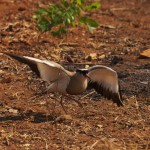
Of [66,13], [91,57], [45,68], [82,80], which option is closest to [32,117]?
[45,68]

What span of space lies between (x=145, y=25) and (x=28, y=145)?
7866mm

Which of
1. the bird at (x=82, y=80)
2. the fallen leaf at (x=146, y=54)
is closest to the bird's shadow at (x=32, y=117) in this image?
the bird at (x=82, y=80)

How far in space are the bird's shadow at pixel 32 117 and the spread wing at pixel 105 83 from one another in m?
0.86

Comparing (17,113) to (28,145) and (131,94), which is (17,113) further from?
(131,94)

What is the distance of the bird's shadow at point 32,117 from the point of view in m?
7.27

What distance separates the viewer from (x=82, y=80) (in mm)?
7598

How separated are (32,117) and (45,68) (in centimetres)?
71

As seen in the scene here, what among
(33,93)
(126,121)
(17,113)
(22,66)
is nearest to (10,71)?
(22,66)

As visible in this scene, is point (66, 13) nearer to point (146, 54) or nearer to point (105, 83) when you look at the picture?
point (146, 54)

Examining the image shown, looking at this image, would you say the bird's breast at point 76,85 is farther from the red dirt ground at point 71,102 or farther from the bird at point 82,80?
the red dirt ground at point 71,102

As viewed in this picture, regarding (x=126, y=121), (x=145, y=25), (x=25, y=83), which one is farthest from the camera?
(x=145, y=25)

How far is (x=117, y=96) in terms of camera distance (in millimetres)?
7684

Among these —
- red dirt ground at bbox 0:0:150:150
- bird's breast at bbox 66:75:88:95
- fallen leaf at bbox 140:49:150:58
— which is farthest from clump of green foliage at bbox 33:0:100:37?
bird's breast at bbox 66:75:88:95

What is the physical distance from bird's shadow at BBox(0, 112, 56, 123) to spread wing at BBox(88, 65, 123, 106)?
0.86 m
